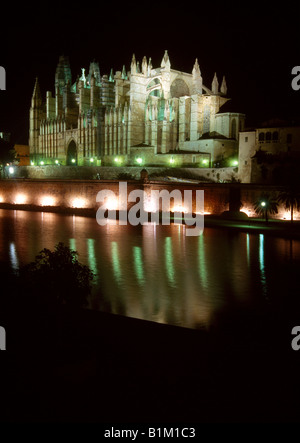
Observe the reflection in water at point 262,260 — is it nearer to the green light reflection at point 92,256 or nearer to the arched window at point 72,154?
the green light reflection at point 92,256

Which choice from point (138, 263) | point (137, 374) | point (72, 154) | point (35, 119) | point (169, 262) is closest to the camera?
point (137, 374)

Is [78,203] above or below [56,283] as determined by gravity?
above

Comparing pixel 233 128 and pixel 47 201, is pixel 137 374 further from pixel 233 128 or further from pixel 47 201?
pixel 233 128

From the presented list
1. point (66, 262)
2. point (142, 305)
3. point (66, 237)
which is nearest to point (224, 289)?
point (142, 305)

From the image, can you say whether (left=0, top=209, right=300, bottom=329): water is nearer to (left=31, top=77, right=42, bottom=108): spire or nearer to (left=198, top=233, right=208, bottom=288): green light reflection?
(left=198, top=233, right=208, bottom=288): green light reflection

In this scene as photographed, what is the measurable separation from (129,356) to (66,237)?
17.1m

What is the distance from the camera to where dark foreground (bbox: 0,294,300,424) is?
4.48 meters

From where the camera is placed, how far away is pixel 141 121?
161 ft

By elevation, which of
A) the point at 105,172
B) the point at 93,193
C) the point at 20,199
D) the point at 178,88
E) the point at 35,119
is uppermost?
the point at 35,119

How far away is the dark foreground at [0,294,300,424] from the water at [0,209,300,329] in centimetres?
294

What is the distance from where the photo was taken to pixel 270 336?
8.07 meters

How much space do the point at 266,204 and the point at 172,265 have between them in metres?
12.2

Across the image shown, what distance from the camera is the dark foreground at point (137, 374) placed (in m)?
4.48

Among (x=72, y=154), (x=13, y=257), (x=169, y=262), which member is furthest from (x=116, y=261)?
(x=72, y=154)
